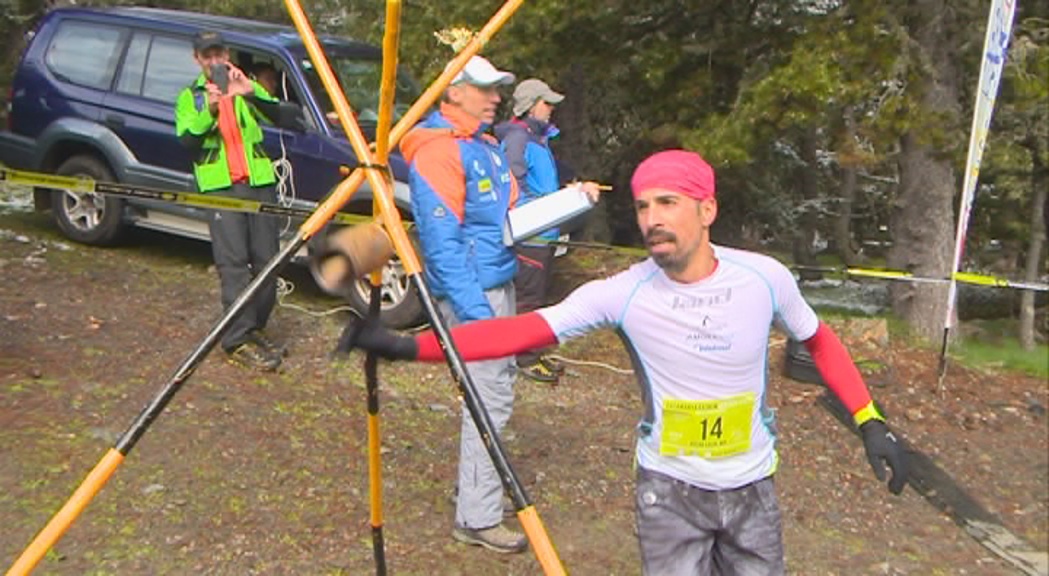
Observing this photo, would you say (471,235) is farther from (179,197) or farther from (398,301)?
(398,301)

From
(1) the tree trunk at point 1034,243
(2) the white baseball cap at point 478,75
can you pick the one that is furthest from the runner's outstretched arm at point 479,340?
(1) the tree trunk at point 1034,243

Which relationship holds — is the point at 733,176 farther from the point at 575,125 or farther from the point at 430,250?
the point at 430,250

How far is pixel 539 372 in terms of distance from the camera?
793 centimetres

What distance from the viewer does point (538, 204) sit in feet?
16.9

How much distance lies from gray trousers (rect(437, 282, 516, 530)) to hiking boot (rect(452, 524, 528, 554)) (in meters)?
0.03

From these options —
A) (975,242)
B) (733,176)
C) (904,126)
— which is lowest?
(975,242)

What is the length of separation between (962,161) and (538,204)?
662 cm

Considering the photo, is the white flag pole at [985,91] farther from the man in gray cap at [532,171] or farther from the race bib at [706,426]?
the race bib at [706,426]

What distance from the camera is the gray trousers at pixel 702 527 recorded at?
11.3ft

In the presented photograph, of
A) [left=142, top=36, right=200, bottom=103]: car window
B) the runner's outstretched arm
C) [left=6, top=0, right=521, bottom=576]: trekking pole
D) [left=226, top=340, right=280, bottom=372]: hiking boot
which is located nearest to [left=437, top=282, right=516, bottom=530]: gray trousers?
[left=6, top=0, right=521, bottom=576]: trekking pole

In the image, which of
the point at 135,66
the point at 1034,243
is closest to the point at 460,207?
the point at 135,66

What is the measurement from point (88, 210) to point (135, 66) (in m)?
1.24

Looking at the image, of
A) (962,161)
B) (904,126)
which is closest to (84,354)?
(904,126)

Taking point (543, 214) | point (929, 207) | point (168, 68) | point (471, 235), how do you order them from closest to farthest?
point (471, 235)
point (543, 214)
point (168, 68)
point (929, 207)
